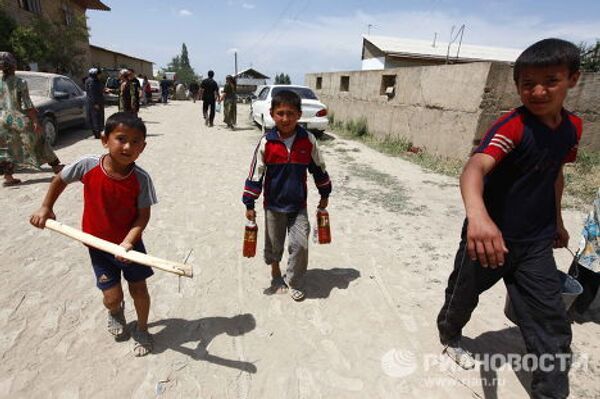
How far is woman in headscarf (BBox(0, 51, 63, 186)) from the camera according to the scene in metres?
4.97

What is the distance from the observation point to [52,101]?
814 centimetres

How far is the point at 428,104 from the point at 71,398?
27.7 ft

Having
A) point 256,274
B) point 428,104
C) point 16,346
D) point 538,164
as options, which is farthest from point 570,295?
point 428,104

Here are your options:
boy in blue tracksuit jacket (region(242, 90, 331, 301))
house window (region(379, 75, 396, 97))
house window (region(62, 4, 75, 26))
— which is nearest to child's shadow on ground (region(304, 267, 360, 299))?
boy in blue tracksuit jacket (region(242, 90, 331, 301))

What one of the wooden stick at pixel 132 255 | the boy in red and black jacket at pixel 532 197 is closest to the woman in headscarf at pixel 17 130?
the wooden stick at pixel 132 255

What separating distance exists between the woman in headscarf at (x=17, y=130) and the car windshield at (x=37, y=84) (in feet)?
11.2

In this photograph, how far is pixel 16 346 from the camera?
2.36m

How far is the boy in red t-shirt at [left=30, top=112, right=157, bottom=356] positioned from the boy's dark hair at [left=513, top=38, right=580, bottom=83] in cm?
190

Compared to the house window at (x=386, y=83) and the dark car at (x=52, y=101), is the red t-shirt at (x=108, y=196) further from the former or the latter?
the house window at (x=386, y=83)

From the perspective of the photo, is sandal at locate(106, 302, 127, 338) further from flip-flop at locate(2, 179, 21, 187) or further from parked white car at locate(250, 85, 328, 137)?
parked white car at locate(250, 85, 328, 137)

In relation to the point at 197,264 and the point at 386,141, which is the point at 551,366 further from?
the point at 386,141

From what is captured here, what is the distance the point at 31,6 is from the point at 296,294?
78.4 ft

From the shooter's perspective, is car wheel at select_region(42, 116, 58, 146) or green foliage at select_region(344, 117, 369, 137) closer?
car wheel at select_region(42, 116, 58, 146)

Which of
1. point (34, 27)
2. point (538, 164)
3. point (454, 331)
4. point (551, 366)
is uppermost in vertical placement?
point (34, 27)
